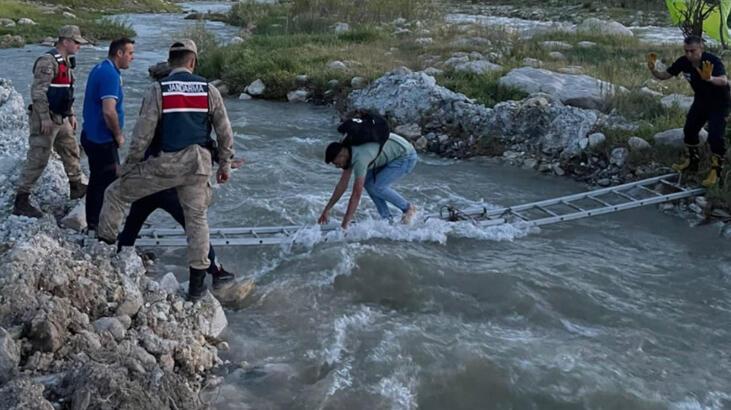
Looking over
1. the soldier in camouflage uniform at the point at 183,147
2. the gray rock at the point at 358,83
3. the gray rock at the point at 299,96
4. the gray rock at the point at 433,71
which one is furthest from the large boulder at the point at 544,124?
the soldier in camouflage uniform at the point at 183,147

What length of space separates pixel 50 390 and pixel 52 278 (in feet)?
3.72

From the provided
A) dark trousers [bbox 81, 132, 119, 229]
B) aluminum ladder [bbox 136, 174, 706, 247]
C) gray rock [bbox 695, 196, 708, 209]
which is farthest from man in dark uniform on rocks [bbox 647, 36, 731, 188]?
dark trousers [bbox 81, 132, 119, 229]

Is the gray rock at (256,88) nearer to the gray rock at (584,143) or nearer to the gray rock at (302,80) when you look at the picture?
the gray rock at (302,80)

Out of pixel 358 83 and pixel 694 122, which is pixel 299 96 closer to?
pixel 358 83

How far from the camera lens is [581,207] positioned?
9094mm

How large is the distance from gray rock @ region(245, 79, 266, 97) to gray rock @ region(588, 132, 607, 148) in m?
7.64

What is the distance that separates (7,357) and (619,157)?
8129 millimetres

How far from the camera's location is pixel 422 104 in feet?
40.7

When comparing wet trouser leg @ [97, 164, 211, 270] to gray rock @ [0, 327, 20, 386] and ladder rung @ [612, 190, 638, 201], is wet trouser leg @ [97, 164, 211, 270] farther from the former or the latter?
ladder rung @ [612, 190, 638, 201]

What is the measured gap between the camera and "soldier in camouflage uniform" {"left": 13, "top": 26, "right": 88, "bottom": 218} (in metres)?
6.89

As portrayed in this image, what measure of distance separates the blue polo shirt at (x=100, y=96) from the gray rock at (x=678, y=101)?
8116 millimetres

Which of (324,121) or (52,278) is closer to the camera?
(52,278)

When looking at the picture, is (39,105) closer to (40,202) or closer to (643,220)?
(40,202)

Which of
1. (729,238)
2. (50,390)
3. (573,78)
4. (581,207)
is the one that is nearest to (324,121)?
(573,78)
